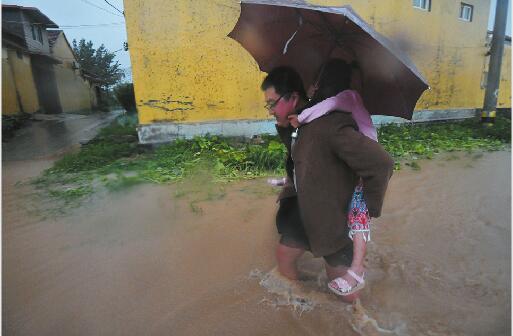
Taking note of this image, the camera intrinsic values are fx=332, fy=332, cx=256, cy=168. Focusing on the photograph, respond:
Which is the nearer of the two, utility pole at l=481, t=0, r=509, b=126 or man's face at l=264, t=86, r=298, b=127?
man's face at l=264, t=86, r=298, b=127

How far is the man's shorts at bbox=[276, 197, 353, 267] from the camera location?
6.65ft

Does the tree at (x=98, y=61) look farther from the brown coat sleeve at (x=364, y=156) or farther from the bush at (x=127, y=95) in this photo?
the brown coat sleeve at (x=364, y=156)

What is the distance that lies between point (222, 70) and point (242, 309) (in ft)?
18.6

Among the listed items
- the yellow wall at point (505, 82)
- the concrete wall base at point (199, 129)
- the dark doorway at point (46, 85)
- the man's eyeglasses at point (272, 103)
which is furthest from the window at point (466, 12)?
the dark doorway at point (46, 85)

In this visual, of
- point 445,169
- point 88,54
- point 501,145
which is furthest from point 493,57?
point 88,54

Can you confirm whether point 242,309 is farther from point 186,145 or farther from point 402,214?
point 186,145

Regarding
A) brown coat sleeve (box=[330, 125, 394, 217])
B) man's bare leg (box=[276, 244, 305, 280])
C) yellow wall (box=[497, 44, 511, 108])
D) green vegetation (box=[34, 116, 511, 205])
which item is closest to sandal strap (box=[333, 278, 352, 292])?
man's bare leg (box=[276, 244, 305, 280])

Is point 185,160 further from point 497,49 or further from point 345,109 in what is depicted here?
point 497,49

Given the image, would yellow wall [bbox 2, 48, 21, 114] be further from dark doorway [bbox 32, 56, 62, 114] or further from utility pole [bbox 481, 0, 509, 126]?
utility pole [bbox 481, 0, 509, 126]

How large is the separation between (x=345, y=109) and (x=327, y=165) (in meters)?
0.30

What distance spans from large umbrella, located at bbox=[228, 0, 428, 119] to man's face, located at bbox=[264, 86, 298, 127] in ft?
1.30

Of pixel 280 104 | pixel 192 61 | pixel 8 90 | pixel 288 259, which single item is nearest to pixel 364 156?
pixel 280 104

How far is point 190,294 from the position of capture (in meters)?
2.43

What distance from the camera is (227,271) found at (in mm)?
2717
